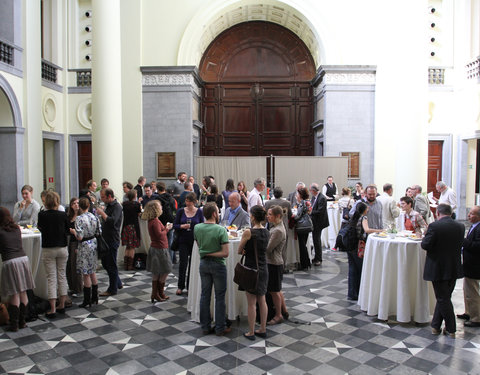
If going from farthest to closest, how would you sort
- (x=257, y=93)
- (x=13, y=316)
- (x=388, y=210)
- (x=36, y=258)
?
(x=257, y=93) < (x=388, y=210) < (x=36, y=258) < (x=13, y=316)

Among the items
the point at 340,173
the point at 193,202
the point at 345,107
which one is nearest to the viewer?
the point at 193,202

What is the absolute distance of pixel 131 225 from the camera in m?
8.23

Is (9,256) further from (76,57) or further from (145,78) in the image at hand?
(76,57)

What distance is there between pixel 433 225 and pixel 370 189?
59.7 inches

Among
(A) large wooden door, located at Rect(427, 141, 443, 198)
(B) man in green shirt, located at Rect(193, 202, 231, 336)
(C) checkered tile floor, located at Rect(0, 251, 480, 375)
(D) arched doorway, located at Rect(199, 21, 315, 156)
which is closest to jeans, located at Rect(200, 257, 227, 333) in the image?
(B) man in green shirt, located at Rect(193, 202, 231, 336)

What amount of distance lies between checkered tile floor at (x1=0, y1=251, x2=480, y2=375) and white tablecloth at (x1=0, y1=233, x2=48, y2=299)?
0.70 m

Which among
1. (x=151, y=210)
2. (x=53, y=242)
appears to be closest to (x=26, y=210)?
(x=53, y=242)

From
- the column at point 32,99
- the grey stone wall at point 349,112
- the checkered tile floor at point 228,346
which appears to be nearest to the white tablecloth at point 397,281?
the checkered tile floor at point 228,346

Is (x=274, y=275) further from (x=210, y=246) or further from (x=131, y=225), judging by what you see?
(x=131, y=225)

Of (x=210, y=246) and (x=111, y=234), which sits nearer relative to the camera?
(x=210, y=246)

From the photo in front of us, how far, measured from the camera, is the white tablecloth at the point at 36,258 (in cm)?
631

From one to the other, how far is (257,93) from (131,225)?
10.6 meters

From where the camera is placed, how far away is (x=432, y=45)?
51.1 feet

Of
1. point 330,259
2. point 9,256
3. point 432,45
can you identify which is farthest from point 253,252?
point 432,45
